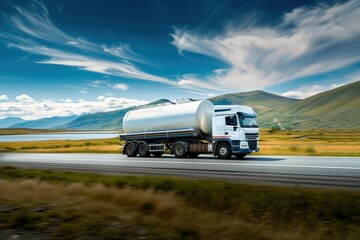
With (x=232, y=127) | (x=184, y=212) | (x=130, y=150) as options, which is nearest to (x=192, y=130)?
(x=232, y=127)

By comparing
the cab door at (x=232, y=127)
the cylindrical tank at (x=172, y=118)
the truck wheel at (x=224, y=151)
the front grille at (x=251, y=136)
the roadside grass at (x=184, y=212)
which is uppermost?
the cylindrical tank at (x=172, y=118)

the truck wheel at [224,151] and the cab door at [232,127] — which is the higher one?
the cab door at [232,127]

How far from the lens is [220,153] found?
25219 mm

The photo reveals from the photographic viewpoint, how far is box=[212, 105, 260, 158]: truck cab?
79.6 ft

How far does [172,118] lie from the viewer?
28.2m

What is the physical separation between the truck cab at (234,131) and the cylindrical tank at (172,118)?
1.43 meters

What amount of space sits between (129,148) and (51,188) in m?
19.2

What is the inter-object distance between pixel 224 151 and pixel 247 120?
2.68 metres

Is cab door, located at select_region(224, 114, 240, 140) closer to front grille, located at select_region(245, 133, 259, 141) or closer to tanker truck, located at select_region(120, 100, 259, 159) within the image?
tanker truck, located at select_region(120, 100, 259, 159)

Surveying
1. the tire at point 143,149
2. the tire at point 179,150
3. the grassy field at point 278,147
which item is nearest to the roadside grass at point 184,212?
the tire at point 179,150

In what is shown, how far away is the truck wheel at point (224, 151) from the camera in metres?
24.9

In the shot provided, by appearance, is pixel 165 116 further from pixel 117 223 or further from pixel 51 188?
pixel 117 223

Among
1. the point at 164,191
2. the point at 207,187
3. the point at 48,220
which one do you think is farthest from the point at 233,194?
the point at 48,220

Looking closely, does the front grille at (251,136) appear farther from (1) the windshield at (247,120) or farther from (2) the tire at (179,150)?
(2) the tire at (179,150)
